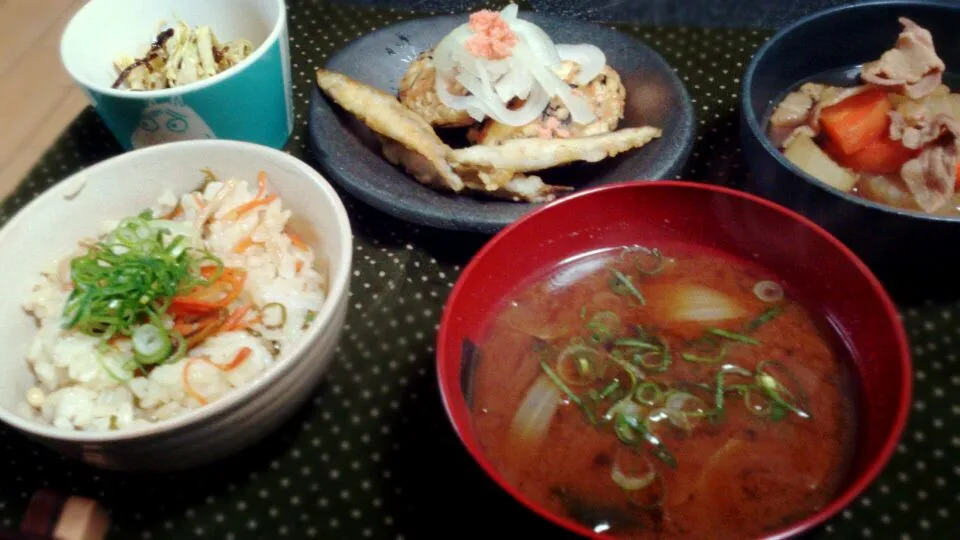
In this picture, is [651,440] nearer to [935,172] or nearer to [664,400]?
[664,400]

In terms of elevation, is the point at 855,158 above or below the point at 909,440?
above

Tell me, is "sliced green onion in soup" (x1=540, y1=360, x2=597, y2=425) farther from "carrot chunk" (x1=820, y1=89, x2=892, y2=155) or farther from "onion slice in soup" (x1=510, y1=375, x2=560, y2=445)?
"carrot chunk" (x1=820, y1=89, x2=892, y2=155)

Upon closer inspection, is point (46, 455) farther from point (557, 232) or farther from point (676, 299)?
point (676, 299)

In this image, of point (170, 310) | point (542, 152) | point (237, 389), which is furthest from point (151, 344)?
point (542, 152)

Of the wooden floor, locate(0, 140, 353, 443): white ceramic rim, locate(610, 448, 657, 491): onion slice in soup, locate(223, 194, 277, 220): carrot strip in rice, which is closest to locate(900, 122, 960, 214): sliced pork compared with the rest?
locate(610, 448, 657, 491): onion slice in soup

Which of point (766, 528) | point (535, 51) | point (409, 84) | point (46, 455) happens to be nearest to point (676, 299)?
point (766, 528)
